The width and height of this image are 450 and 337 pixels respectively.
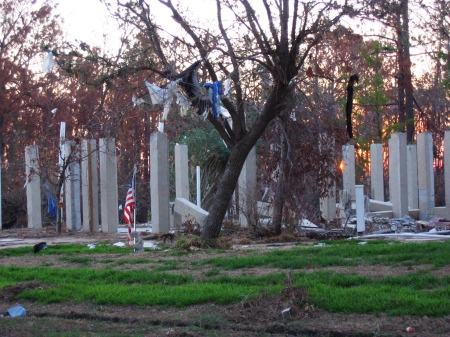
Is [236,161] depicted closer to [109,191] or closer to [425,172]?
[109,191]

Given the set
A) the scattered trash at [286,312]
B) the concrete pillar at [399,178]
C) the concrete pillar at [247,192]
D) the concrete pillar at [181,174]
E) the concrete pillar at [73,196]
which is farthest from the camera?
the concrete pillar at [399,178]

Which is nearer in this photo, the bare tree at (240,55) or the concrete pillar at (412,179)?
the bare tree at (240,55)

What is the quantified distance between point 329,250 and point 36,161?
39.3 ft

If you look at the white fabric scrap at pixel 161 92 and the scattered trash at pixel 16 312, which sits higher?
the white fabric scrap at pixel 161 92

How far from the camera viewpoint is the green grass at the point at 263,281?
23.2 feet

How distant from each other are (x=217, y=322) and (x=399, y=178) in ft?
49.9

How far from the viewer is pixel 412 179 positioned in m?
23.2

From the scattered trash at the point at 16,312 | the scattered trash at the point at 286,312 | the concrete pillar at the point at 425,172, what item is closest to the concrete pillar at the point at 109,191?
the concrete pillar at the point at 425,172

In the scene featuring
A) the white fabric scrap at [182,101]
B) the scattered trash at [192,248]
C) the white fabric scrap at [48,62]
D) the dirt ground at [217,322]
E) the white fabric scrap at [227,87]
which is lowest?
the dirt ground at [217,322]

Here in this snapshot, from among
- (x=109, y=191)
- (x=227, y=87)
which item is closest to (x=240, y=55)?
(x=227, y=87)

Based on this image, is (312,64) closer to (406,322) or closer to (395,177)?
(406,322)

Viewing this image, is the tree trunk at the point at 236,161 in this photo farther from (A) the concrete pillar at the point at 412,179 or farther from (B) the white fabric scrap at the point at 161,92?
(A) the concrete pillar at the point at 412,179

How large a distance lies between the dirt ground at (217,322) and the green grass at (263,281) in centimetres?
18

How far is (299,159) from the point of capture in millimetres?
15062
